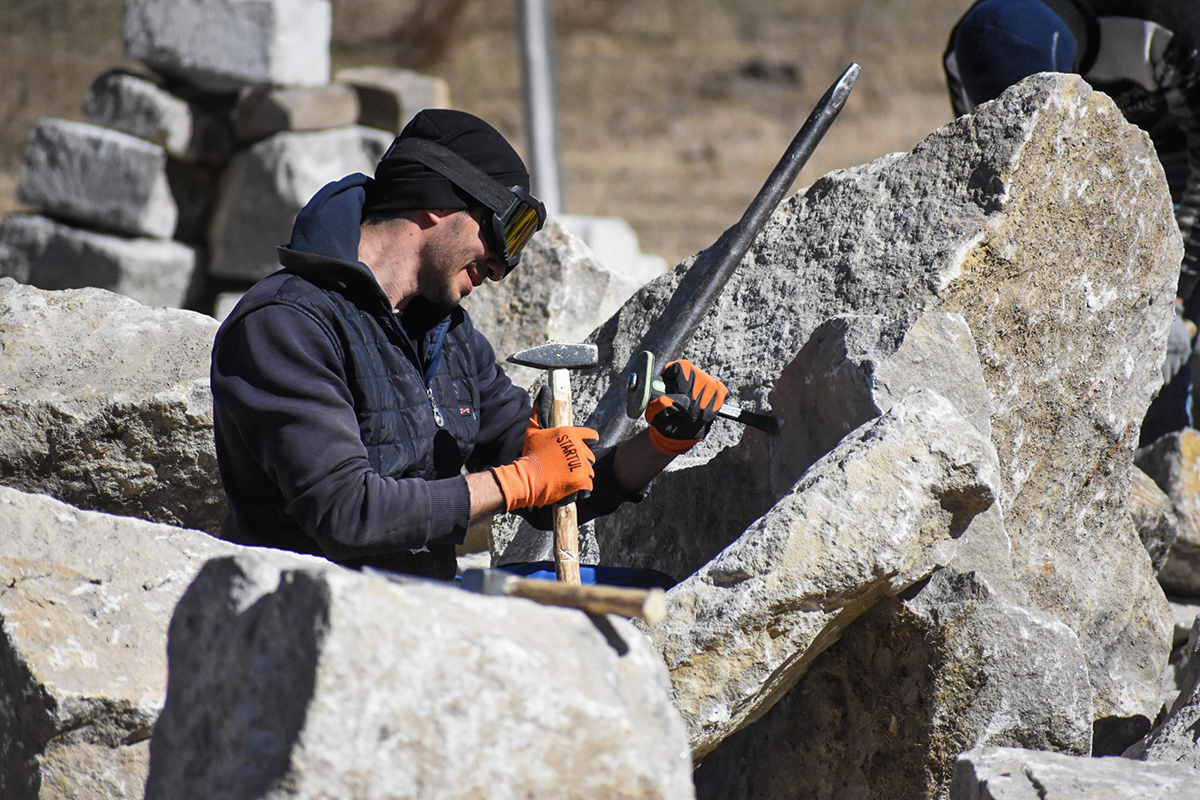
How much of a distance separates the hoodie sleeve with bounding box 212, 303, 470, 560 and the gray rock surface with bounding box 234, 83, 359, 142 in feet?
15.0

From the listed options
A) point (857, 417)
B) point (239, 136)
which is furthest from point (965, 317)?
point (239, 136)

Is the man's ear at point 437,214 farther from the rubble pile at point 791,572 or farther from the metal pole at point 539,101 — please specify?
the metal pole at point 539,101

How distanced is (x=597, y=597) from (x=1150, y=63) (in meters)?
3.40

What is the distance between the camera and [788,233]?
2699 millimetres

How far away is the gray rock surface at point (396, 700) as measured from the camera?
3.62 ft

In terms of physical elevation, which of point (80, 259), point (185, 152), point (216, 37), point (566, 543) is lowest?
point (566, 543)

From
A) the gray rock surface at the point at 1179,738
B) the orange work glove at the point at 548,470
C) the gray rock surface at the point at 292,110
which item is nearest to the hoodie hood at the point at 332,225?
the orange work glove at the point at 548,470

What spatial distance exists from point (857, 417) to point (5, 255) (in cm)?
581

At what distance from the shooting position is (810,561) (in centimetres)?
170

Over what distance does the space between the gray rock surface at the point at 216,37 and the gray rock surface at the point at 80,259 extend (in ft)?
3.47

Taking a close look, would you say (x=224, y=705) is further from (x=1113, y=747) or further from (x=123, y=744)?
A: (x=1113, y=747)

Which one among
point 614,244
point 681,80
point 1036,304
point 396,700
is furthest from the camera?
point 681,80

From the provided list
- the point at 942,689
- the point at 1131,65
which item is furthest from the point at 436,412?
the point at 1131,65

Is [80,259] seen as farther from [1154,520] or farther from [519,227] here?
[1154,520]
